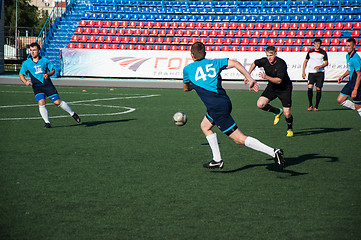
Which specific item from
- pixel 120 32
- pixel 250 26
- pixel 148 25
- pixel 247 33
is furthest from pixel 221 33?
pixel 120 32

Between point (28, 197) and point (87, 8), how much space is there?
105 feet

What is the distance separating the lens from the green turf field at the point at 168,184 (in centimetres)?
446

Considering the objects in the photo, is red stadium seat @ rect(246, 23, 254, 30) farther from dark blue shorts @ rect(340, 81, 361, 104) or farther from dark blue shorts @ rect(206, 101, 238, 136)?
dark blue shorts @ rect(206, 101, 238, 136)

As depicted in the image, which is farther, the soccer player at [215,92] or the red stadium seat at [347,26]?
the red stadium seat at [347,26]

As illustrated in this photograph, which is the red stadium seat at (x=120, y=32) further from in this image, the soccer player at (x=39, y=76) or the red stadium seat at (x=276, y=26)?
the soccer player at (x=39, y=76)

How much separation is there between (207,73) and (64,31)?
97.8 feet

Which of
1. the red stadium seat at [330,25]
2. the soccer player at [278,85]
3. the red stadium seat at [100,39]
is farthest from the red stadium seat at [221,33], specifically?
the soccer player at [278,85]

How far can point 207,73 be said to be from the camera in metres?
6.51

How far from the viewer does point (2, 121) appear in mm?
11641

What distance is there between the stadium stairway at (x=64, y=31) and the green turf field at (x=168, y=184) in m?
21.7

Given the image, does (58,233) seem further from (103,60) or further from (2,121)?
(103,60)

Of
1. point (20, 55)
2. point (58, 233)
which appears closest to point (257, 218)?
point (58, 233)

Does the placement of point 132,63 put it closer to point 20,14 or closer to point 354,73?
point 354,73

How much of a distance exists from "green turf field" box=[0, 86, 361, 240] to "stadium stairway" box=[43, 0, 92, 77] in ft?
71.1
